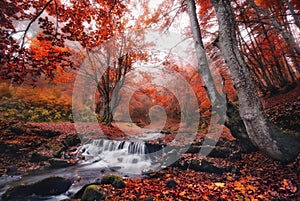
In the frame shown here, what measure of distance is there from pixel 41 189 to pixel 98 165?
2262 millimetres

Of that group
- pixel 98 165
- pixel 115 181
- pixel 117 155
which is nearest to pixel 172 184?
pixel 115 181

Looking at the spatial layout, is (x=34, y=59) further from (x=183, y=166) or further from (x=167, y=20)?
(x=183, y=166)

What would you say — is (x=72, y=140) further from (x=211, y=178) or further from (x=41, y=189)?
(x=211, y=178)

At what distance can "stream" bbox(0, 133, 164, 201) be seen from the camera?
15.2 ft

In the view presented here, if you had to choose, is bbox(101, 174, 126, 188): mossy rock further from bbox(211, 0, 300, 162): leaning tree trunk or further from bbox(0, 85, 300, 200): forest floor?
bbox(211, 0, 300, 162): leaning tree trunk

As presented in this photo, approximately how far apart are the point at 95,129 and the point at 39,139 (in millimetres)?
3864

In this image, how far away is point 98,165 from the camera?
6.08 meters

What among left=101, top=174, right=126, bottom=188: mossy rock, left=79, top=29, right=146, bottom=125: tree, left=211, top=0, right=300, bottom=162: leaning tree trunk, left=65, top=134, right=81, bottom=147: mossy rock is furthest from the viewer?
left=79, top=29, right=146, bottom=125: tree

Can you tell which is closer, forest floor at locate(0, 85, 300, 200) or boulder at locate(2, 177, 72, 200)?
forest floor at locate(0, 85, 300, 200)

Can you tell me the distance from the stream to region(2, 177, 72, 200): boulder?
0.48 ft

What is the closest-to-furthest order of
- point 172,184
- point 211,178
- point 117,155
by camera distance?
1. point 172,184
2. point 211,178
3. point 117,155

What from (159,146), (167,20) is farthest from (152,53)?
(159,146)

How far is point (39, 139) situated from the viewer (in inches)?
286

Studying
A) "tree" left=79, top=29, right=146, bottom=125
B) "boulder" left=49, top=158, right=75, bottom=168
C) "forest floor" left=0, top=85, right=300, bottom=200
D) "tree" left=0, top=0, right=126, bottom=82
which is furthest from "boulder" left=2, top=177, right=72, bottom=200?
"tree" left=79, top=29, right=146, bottom=125
